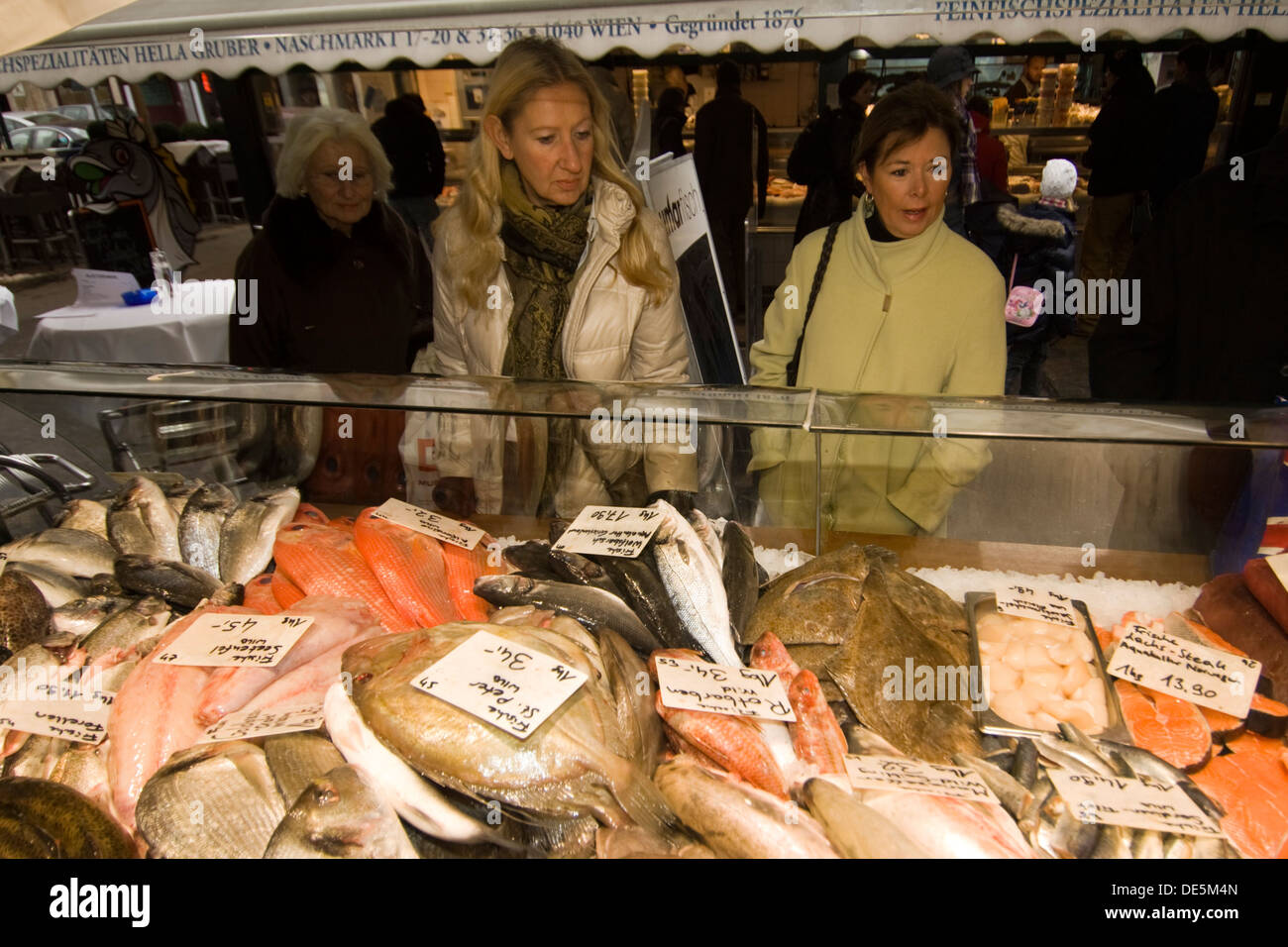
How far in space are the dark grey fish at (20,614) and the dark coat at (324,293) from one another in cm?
156

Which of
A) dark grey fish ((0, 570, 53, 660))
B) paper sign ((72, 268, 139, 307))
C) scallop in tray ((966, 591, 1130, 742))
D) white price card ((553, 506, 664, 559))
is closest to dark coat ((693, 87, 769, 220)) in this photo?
paper sign ((72, 268, 139, 307))

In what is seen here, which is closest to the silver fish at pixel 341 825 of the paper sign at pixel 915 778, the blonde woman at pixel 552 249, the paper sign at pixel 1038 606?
the paper sign at pixel 915 778

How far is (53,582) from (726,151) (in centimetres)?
698

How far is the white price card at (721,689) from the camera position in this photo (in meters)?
1.32

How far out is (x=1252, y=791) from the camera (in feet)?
4.30

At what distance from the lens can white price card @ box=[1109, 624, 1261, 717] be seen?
4.68ft

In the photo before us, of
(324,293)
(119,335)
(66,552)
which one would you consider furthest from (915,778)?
(119,335)

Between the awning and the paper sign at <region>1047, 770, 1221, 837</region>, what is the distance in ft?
11.4

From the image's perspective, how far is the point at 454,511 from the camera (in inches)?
85.1

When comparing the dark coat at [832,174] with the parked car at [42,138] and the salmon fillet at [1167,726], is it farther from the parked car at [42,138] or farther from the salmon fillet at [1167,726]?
the parked car at [42,138]

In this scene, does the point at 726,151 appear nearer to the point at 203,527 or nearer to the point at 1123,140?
the point at 1123,140

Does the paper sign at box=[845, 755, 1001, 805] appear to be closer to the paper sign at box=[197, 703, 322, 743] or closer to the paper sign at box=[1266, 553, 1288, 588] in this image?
the paper sign at box=[1266, 553, 1288, 588]

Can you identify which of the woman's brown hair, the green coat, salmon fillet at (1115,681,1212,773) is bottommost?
salmon fillet at (1115,681,1212,773)
